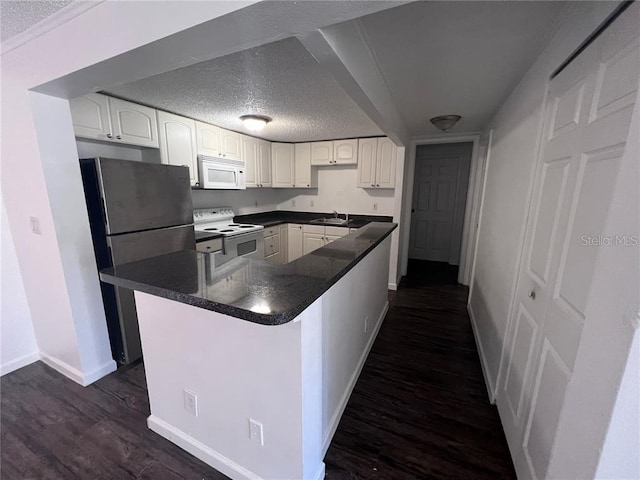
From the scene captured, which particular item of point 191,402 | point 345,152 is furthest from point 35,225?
point 345,152

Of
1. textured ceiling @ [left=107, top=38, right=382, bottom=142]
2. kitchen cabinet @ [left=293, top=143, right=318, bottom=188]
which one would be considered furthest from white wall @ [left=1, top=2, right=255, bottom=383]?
kitchen cabinet @ [left=293, top=143, right=318, bottom=188]

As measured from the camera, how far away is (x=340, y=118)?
9.78 feet

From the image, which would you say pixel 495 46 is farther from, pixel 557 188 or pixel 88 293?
pixel 88 293

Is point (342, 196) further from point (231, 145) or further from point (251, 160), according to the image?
Answer: point (231, 145)

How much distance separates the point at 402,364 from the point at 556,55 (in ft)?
7.07

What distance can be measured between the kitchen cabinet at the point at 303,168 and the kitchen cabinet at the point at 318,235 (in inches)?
30.8

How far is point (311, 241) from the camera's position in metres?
4.25

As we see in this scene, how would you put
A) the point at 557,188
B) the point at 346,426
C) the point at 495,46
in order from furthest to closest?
the point at 346,426, the point at 495,46, the point at 557,188

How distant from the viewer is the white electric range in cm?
314

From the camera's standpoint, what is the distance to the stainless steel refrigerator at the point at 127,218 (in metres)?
1.85

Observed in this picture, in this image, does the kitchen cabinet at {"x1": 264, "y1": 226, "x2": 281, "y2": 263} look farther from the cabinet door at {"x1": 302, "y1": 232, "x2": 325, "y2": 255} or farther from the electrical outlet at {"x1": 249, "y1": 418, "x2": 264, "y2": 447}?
the electrical outlet at {"x1": 249, "y1": 418, "x2": 264, "y2": 447}

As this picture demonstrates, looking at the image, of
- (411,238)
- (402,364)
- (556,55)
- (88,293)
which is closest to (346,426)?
(402,364)

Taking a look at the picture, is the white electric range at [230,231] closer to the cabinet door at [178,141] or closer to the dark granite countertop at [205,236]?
the dark granite countertop at [205,236]

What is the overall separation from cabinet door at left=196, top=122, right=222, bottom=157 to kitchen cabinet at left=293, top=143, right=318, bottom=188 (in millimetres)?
1398
